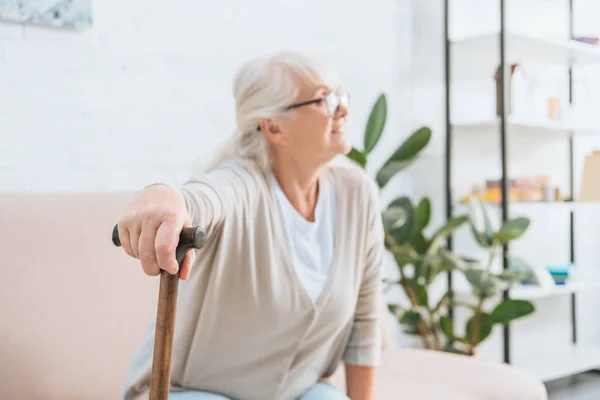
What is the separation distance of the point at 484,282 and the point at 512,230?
9.0 inches

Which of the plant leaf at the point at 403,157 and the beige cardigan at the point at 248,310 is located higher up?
the plant leaf at the point at 403,157

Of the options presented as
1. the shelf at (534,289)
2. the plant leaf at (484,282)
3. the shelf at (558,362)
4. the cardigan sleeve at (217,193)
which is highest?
the cardigan sleeve at (217,193)

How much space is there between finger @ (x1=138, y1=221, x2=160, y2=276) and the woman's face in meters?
0.71

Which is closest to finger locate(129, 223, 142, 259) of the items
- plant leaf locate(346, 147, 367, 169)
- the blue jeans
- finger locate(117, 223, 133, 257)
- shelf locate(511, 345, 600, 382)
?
finger locate(117, 223, 133, 257)

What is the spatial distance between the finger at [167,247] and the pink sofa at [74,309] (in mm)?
978

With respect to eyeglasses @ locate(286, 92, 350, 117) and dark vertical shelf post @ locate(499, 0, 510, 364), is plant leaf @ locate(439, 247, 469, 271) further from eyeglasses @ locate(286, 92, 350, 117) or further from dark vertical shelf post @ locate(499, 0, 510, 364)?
eyeglasses @ locate(286, 92, 350, 117)

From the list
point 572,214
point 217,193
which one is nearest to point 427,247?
point 572,214

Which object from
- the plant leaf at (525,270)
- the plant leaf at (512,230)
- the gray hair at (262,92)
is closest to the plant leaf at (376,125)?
the plant leaf at (512,230)

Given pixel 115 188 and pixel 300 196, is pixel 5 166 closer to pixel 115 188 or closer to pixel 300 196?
pixel 115 188

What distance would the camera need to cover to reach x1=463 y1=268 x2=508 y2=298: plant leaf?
2789 millimetres

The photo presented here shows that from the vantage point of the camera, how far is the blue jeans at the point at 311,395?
138cm

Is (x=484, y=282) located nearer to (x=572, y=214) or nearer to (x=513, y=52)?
(x=513, y=52)

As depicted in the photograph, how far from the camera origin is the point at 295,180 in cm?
155

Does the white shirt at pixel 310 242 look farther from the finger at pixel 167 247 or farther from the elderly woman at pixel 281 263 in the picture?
the finger at pixel 167 247
